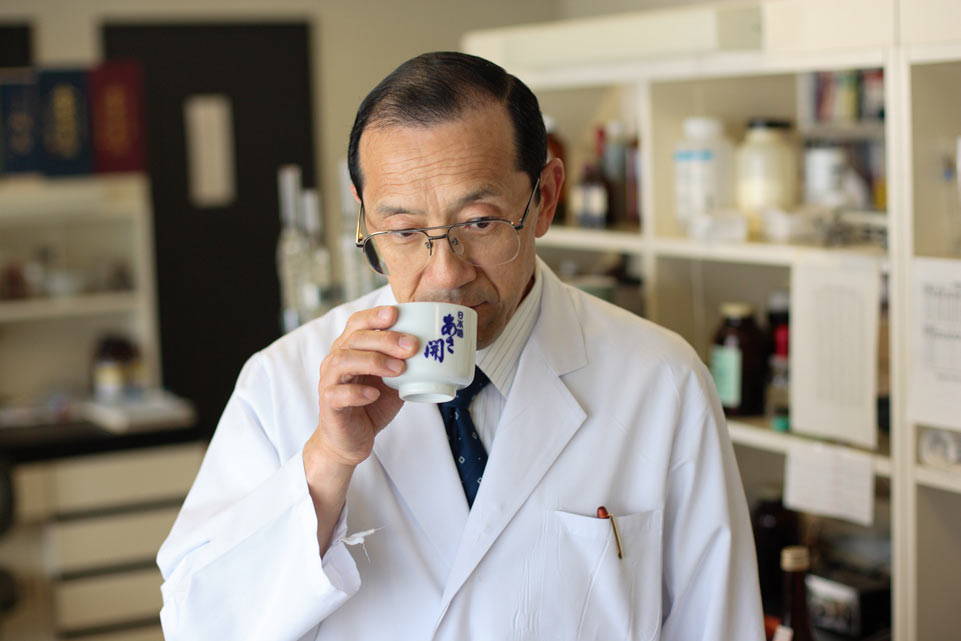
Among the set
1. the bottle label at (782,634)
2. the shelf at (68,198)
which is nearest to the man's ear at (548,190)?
the bottle label at (782,634)

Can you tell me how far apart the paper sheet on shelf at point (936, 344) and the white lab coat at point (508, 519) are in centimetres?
41

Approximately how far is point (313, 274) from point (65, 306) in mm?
2333

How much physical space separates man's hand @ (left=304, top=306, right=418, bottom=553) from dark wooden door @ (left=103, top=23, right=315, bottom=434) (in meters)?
4.33

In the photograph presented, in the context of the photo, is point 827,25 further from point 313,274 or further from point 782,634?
point 313,274

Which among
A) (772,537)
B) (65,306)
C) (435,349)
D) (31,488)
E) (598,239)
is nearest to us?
(435,349)

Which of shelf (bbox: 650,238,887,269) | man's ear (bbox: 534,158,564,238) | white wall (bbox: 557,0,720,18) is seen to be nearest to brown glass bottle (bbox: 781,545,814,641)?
shelf (bbox: 650,238,887,269)

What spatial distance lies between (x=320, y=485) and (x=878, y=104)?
3318 mm

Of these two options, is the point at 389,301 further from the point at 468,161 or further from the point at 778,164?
the point at 778,164

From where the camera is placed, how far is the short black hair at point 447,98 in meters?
1.30

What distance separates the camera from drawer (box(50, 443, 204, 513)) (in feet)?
12.3

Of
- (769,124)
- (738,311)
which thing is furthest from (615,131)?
(738,311)

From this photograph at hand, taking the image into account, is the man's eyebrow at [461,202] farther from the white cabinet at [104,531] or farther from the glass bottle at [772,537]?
the white cabinet at [104,531]

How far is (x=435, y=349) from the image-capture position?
1191 mm

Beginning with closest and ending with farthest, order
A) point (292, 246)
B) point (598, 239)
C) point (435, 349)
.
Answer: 1. point (435, 349)
2. point (598, 239)
3. point (292, 246)
